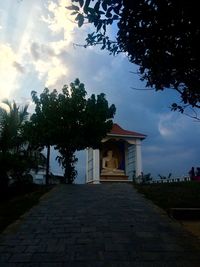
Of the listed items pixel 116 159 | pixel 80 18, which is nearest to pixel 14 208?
pixel 80 18

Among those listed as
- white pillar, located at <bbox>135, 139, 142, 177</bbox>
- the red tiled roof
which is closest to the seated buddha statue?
white pillar, located at <bbox>135, 139, 142, 177</bbox>

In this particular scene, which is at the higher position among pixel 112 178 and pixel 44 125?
pixel 44 125

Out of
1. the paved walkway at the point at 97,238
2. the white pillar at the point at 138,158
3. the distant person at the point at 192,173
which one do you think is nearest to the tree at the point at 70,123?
the distant person at the point at 192,173

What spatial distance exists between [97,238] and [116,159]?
23669mm

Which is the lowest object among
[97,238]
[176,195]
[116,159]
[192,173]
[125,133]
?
[97,238]

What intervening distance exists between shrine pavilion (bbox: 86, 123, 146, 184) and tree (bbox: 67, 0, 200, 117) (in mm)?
23863

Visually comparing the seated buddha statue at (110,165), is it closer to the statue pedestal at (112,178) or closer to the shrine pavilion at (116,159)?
the shrine pavilion at (116,159)

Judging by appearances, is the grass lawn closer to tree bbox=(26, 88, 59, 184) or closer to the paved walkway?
the paved walkway

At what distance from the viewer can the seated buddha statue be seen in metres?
32.2

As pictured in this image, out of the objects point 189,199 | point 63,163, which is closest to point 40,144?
point 63,163

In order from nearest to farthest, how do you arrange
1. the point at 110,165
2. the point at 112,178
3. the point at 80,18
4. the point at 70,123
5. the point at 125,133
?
1. the point at 80,18
2. the point at 70,123
3. the point at 112,178
4. the point at 110,165
5. the point at 125,133

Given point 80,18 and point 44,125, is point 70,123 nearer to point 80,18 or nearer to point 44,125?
point 44,125

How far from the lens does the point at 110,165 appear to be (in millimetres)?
32438

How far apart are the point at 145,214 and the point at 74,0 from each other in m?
7.85
